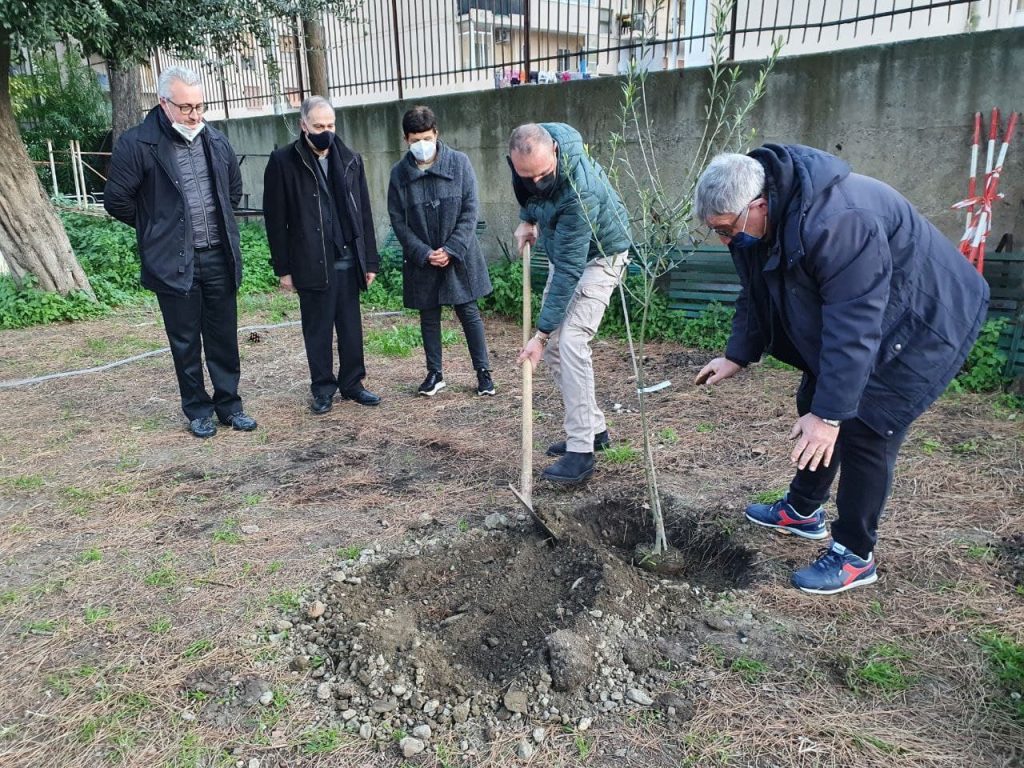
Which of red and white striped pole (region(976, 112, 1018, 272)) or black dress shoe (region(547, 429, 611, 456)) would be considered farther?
red and white striped pole (region(976, 112, 1018, 272))

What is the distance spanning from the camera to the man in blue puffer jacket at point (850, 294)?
2215mm

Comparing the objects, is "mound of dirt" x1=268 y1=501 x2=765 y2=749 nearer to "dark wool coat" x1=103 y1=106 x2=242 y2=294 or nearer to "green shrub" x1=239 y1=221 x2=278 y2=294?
Answer: "dark wool coat" x1=103 y1=106 x2=242 y2=294

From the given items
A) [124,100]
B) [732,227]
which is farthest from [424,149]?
→ [124,100]

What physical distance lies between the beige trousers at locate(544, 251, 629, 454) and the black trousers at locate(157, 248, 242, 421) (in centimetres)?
213

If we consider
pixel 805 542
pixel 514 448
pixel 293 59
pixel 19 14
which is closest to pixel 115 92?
pixel 293 59

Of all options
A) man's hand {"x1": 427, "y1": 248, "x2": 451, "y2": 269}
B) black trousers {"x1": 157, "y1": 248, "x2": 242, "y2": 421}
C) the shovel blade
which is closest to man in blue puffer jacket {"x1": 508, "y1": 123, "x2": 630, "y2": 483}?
the shovel blade

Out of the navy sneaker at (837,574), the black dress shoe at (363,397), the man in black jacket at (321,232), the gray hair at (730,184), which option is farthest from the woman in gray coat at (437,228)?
the navy sneaker at (837,574)

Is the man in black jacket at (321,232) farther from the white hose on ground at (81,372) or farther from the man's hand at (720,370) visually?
the man's hand at (720,370)

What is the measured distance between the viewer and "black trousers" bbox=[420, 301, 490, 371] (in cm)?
515

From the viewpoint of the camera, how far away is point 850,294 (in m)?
2.21

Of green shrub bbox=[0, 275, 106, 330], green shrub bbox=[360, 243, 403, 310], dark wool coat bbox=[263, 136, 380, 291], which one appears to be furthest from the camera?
green shrub bbox=[360, 243, 403, 310]

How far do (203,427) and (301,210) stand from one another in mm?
1540

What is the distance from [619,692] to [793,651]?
648 mm

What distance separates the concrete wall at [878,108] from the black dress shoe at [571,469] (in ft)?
11.9
